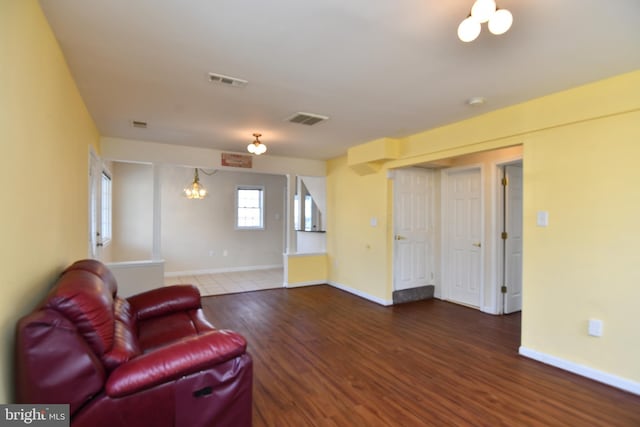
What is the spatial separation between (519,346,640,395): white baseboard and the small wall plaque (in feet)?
14.8

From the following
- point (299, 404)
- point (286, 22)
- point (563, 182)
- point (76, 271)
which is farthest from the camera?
point (563, 182)

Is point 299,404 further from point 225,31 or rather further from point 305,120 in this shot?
point 305,120

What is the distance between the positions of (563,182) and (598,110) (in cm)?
61

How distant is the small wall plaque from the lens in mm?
5270

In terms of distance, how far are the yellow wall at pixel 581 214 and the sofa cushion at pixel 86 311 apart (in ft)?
11.0

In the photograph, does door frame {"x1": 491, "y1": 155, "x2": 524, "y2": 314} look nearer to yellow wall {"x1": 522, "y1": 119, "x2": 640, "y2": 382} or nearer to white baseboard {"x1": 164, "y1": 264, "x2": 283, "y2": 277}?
yellow wall {"x1": 522, "y1": 119, "x2": 640, "y2": 382}

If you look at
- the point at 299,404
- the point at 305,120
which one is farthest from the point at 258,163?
the point at 299,404

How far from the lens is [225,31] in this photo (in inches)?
76.2

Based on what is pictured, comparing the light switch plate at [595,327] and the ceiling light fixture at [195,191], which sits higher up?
the ceiling light fixture at [195,191]

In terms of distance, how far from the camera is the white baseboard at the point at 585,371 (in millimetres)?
2420

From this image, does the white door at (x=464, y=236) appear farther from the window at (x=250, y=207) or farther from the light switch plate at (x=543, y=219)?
the window at (x=250, y=207)

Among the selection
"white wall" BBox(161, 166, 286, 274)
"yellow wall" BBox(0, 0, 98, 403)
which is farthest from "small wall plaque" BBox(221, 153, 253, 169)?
"yellow wall" BBox(0, 0, 98, 403)

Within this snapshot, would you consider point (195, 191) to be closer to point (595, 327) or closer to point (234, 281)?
point (234, 281)

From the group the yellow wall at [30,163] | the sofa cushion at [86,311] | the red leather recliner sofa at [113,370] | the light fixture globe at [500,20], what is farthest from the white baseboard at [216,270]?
the light fixture globe at [500,20]
